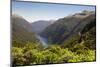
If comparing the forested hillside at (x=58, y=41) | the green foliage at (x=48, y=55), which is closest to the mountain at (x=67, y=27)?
the forested hillside at (x=58, y=41)

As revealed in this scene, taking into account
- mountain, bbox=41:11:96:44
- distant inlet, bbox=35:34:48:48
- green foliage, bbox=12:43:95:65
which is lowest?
green foliage, bbox=12:43:95:65

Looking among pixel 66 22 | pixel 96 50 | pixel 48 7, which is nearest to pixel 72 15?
pixel 66 22

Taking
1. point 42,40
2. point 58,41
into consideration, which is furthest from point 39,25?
point 58,41

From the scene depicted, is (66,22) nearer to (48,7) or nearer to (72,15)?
(72,15)

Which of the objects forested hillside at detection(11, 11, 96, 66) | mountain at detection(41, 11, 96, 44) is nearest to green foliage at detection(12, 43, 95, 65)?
forested hillside at detection(11, 11, 96, 66)

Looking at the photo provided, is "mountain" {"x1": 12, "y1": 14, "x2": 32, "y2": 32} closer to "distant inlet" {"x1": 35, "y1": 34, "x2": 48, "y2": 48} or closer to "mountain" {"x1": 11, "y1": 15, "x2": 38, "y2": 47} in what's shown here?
"mountain" {"x1": 11, "y1": 15, "x2": 38, "y2": 47}

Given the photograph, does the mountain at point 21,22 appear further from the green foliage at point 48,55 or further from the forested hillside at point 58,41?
the green foliage at point 48,55
